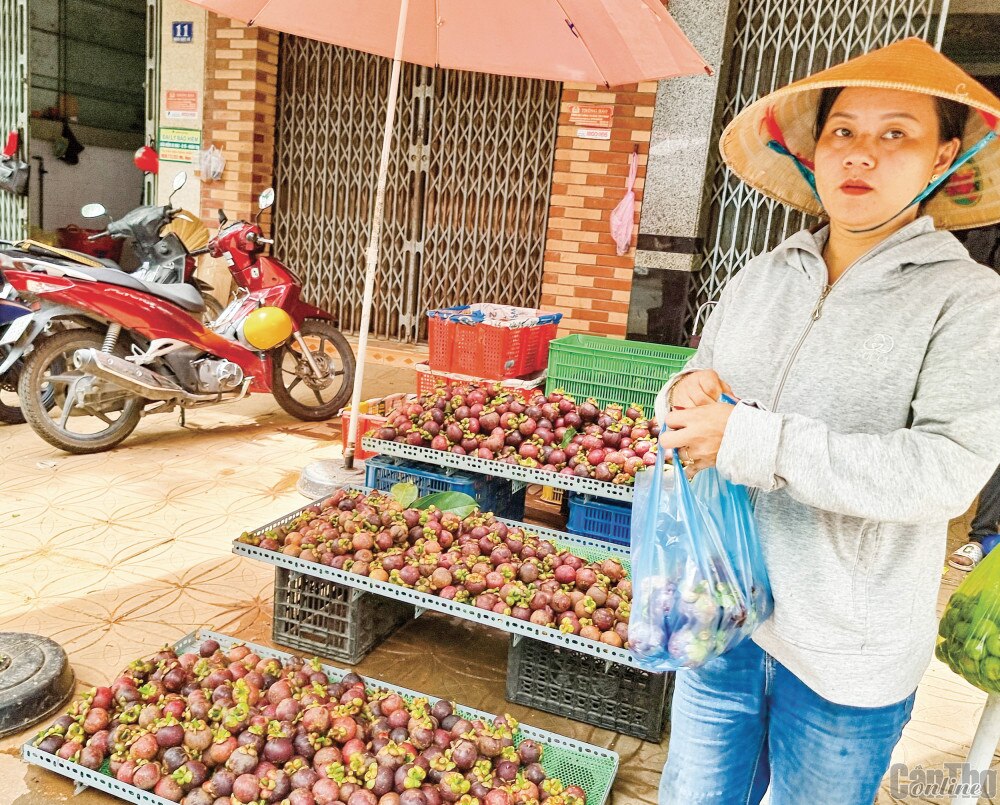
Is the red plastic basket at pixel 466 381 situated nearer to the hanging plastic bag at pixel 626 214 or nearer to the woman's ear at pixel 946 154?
the hanging plastic bag at pixel 626 214

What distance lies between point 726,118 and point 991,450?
5.02 metres

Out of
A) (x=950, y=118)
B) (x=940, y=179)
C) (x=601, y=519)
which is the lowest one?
(x=601, y=519)

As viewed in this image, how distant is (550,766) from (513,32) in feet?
9.75

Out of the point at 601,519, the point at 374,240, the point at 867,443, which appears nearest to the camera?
the point at 867,443

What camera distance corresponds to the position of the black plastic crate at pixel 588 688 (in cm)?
252

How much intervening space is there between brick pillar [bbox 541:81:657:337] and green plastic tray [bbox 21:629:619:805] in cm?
401

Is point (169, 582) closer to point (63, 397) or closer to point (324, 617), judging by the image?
point (324, 617)

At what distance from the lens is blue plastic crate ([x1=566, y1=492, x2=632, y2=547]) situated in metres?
3.57

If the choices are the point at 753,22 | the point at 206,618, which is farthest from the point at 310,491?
the point at 753,22

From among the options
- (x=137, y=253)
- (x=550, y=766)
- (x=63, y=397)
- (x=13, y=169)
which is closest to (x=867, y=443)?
(x=550, y=766)

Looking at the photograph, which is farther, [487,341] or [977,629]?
[487,341]

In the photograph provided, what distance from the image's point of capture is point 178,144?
7.18 meters

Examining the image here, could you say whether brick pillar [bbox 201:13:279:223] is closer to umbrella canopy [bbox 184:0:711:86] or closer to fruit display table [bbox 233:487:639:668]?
umbrella canopy [bbox 184:0:711:86]

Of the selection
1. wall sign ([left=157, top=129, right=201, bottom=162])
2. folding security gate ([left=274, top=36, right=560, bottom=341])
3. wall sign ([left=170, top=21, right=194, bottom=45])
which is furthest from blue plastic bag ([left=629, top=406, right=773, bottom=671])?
wall sign ([left=170, top=21, right=194, bottom=45])
